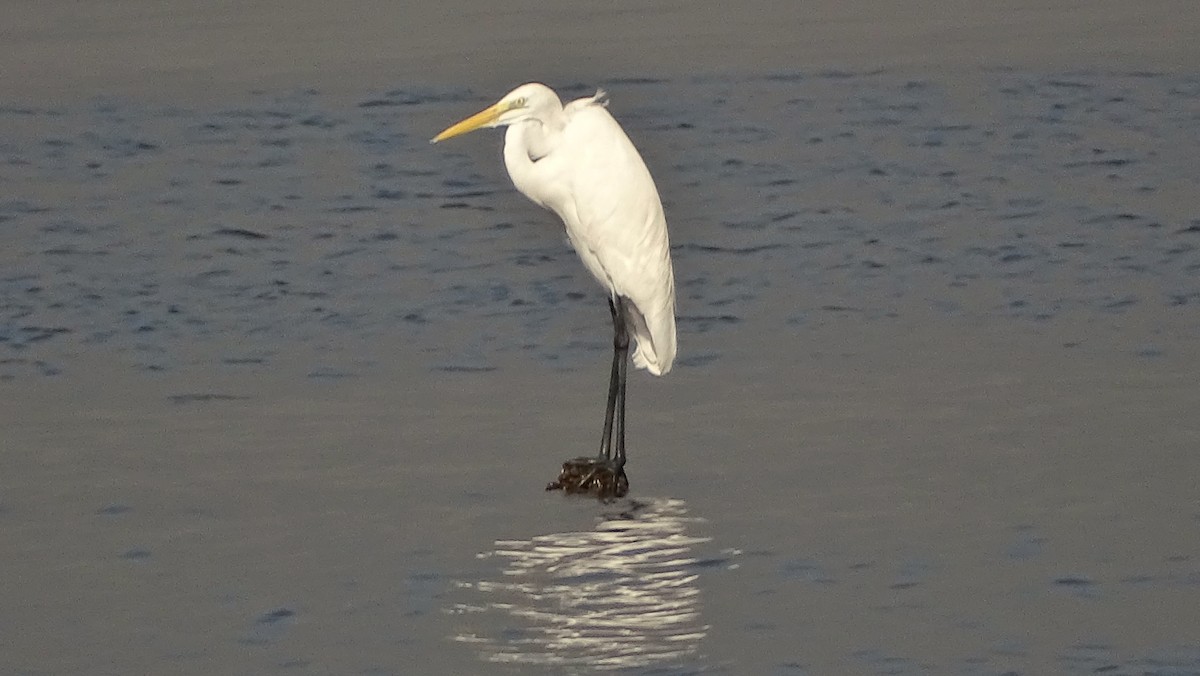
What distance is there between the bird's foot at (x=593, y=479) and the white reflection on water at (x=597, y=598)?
19 cm

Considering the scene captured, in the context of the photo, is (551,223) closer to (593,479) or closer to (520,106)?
(520,106)

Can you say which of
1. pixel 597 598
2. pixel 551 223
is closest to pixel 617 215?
pixel 551 223

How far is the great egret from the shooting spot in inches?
302

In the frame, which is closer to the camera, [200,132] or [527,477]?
[527,477]

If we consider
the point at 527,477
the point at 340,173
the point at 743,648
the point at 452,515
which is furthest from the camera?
the point at 340,173

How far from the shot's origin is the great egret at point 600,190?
302 inches

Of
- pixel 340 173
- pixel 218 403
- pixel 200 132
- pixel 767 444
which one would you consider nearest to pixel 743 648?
pixel 767 444

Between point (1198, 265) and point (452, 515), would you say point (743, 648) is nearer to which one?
point (452, 515)

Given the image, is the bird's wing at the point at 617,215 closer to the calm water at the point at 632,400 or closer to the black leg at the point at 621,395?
the black leg at the point at 621,395

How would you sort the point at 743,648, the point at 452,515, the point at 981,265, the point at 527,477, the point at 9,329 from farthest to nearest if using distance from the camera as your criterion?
the point at 981,265 < the point at 9,329 < the point at 527,477 < the point at 452,515 < the point at 743,648

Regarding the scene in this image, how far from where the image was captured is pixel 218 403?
8.29 metres

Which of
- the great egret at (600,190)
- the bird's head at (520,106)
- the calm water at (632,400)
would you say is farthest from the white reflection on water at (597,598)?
the bird's head at (520,106)

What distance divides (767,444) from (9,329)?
363cm

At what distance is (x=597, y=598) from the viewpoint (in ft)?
20.1
